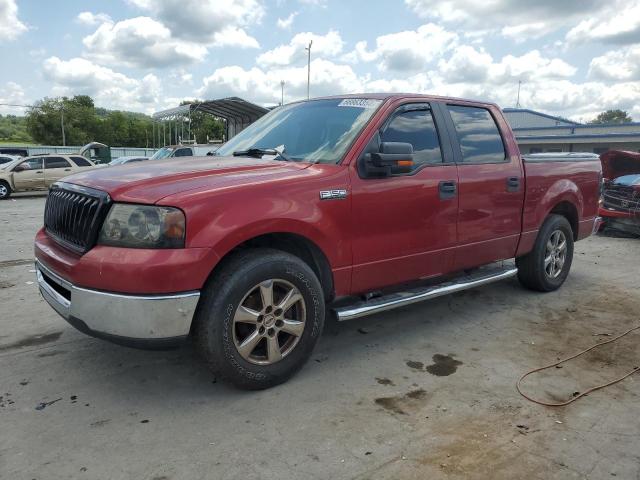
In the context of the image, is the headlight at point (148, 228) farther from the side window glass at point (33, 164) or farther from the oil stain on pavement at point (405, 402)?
the side window glass at point (33, 164)

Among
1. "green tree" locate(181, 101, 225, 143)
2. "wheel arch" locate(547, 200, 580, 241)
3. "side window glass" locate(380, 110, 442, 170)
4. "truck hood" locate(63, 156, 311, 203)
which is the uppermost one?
"green tree" locate(181, 101, 225, 143)

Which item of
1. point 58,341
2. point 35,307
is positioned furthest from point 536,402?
point 35,307

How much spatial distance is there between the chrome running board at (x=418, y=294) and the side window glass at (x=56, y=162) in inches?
721

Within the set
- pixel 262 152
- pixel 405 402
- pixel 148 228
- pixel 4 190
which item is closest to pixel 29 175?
pixel 4 190

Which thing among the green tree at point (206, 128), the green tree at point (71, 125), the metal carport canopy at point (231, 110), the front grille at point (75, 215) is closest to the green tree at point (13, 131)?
the green tree at point (71, 125)

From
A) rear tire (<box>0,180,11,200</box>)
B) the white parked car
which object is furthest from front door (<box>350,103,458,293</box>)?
rear tire (<box>0,180,11,200</box>)

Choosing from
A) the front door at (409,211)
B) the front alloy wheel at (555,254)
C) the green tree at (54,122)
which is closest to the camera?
the front door at (409,211)

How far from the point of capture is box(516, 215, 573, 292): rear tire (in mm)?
5293

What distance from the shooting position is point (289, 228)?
319 centimetres

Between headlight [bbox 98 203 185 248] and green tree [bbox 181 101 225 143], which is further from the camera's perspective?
green tree [bbox 181 101 225 143]

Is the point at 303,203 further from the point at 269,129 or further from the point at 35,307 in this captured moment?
the point at 35,307

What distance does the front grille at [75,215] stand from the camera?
2906 millimetres

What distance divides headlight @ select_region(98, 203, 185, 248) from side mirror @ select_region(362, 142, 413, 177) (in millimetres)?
1386

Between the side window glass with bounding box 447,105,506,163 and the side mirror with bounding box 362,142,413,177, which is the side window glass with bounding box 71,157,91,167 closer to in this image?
the side window glass with bounding box 447,105,506,163
